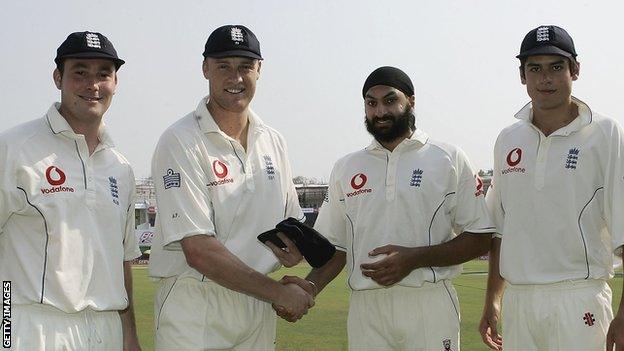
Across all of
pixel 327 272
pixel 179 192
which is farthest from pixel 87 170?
pixel 327 272

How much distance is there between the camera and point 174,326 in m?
3.61

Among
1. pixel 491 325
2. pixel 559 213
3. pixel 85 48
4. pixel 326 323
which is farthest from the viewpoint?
pixel 326 323

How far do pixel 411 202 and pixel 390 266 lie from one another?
45 cm

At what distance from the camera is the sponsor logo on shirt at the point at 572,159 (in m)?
3.88

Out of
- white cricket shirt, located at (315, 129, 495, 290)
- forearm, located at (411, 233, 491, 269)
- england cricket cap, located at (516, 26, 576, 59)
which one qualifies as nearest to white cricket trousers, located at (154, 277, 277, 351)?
white cricket shirt, located at (315, 129, 495, 290)

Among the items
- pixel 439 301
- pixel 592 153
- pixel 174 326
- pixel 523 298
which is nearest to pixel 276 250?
pixel 174 326

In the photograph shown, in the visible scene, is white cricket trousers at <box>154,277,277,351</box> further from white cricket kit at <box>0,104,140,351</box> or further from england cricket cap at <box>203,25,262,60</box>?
→ england cricket cap at <box>203,25,262,60</box>

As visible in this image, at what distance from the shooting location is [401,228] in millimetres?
4141

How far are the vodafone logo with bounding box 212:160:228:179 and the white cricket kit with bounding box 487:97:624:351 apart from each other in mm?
1629

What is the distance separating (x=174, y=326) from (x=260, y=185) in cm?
84

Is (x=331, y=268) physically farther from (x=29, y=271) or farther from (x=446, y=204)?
(x=29, y=271)

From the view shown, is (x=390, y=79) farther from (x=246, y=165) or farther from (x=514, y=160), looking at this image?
(x=246, y=165)

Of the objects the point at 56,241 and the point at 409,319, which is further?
the point at 409,319

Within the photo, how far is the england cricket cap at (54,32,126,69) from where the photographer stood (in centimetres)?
356
